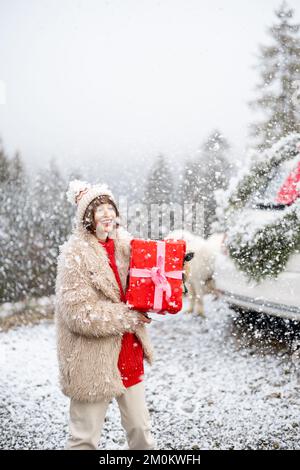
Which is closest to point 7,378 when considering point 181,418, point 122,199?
point 181,418

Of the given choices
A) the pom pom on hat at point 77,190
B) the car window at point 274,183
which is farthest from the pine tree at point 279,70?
the pom pom on hat at point 77,190

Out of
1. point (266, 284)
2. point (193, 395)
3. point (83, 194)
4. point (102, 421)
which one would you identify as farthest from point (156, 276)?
point (266, 284)

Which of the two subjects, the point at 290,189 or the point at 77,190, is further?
the point at 290,189

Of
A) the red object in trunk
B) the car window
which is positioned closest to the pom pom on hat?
the red object in trunk

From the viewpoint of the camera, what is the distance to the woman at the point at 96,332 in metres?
2.23

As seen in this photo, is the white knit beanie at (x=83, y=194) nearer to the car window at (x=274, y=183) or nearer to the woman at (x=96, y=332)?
the woman at (x=96, y=332)

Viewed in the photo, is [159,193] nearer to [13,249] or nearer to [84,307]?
[13,249]

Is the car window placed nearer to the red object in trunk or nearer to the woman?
the red object in trunk

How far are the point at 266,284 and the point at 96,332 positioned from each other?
236cm

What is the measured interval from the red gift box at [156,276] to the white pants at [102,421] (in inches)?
18.3

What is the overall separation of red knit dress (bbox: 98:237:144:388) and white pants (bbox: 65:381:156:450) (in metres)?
0.04

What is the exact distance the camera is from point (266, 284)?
165 inches

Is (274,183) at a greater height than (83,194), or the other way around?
(274,183)
